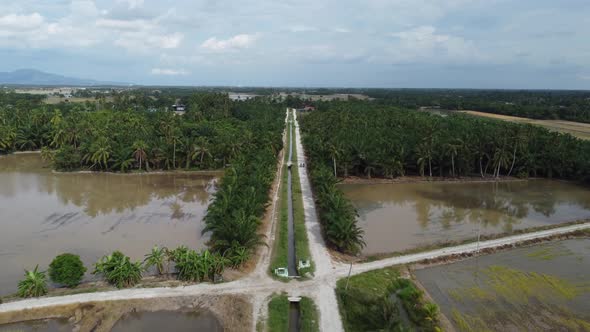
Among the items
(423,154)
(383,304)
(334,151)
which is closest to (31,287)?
(383,304)

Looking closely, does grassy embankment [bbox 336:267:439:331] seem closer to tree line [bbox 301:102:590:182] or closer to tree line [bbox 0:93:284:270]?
tree line [bbox 0:93:284:270]

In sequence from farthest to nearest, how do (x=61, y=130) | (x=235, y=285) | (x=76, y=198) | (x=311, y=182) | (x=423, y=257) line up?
(x=61, y=130), (x=311, y=182), (x=76, y=198), (x=423, y=257), (x=235, y=285)

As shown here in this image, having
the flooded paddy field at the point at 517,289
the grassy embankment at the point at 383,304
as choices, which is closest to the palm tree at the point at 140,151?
the grassy embankment at the point at 383,304

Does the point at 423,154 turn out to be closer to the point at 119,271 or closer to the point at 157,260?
the point at 157,260

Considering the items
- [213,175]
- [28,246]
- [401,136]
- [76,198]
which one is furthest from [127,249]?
[401,136]

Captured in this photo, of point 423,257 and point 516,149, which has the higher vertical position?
point 516,149

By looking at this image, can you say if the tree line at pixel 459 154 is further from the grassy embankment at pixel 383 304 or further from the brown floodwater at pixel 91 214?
the grassy embankment at pixel 383 304

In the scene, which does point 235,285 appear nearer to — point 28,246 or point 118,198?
point 28,246

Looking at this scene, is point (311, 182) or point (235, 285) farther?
point (311, 182)
